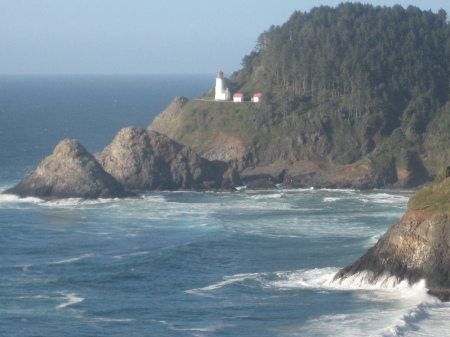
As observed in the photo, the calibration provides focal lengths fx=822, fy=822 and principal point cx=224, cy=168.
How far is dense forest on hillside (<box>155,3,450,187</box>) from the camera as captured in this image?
7506 centimetres

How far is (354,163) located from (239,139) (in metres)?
12.7

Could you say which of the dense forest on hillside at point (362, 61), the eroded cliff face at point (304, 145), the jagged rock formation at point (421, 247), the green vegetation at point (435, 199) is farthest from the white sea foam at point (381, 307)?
the dense forest on hillside at point (362, 61)

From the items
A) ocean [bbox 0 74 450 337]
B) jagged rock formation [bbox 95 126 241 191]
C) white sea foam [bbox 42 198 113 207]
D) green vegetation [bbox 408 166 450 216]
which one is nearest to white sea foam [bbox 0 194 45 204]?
ocean [bbox 0 74 450 337]

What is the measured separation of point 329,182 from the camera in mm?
71250

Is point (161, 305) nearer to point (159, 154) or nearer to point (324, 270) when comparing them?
point (324, 270)

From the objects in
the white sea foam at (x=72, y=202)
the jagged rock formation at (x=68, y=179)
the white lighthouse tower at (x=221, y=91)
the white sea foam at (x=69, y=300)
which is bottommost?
the white sea foam at (x=69, y=300)

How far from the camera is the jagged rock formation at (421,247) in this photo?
109ft

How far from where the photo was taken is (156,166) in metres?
69.6

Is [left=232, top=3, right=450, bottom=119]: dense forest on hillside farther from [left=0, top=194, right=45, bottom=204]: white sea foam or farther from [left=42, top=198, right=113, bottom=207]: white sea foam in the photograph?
[left=0, top=194, right=45, bottom=204]: white sea foam

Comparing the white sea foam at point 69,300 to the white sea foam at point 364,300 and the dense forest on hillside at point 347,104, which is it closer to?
the white sea foam at point 364,300

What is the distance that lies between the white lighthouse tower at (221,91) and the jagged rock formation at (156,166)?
21.6 metres

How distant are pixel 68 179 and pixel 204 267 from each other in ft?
80.4

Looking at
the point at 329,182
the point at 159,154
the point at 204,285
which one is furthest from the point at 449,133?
the point at 204,285

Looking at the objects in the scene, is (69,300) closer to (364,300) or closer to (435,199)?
(364,300)
